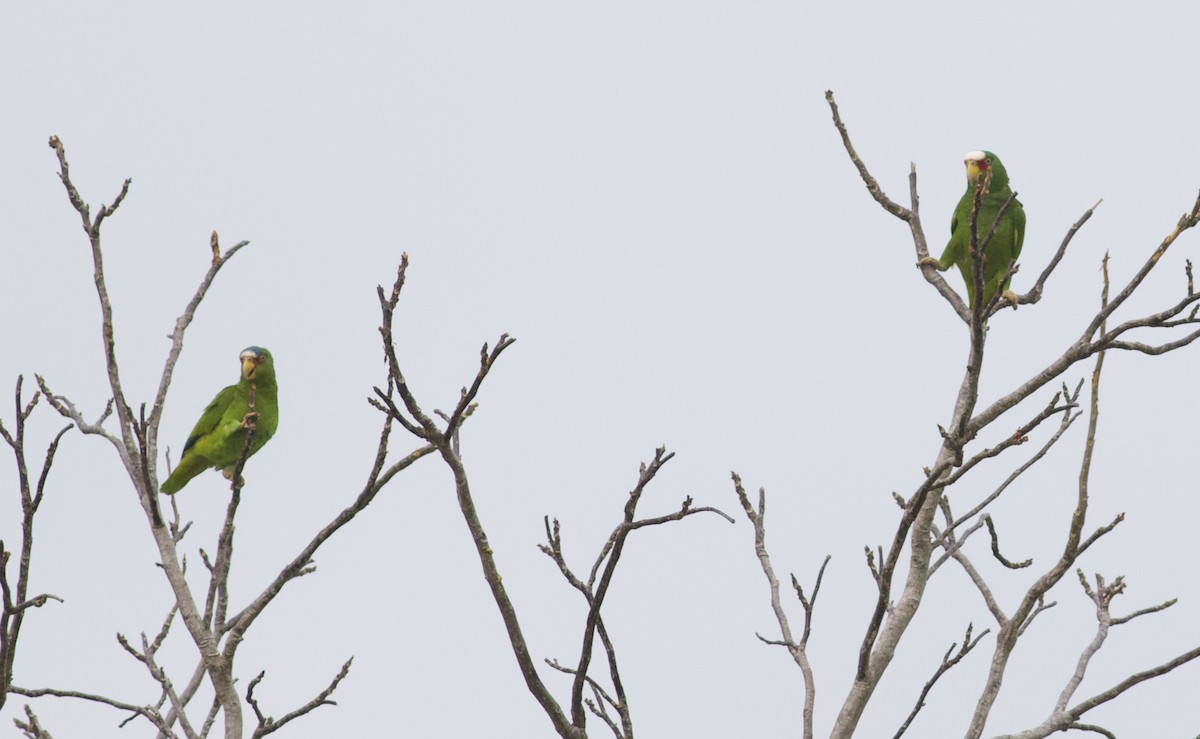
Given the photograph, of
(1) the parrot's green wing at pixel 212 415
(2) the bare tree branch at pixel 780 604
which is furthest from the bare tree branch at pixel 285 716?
(1) the parrot's green wing at pixel 212 415

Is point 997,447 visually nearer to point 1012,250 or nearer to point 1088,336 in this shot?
point 1088,336

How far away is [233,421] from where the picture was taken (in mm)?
7543

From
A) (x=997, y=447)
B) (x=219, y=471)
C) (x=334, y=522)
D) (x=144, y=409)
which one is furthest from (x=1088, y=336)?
(x=219, y=471)

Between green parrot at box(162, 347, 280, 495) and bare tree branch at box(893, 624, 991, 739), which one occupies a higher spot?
green parrot at box(162, 347, 280, 495)

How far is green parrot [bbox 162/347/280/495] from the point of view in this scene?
24.8 ft

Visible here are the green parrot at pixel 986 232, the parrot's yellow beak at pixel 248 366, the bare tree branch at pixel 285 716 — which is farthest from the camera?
the parrot's yellow beak at pixel 248 366

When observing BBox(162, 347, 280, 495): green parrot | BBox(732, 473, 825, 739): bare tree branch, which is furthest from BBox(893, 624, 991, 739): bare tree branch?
BBox(162, 347, 280, 495): green parrot

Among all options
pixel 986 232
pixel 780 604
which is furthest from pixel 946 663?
pixel 986 232

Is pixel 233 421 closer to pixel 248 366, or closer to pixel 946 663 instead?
pixel 248 366

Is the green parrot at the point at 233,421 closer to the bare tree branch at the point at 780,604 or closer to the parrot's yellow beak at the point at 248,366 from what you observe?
the parrot's yellow beak at the point at 248,366

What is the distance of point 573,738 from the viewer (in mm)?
3898

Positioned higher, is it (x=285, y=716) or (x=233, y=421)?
(x=233, y=421)

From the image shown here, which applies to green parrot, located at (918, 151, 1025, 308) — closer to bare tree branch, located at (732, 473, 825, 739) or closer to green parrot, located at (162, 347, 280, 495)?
bare tree branch, located at (732, 473, 825, 739)

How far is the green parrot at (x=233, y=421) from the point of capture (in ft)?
24.8
